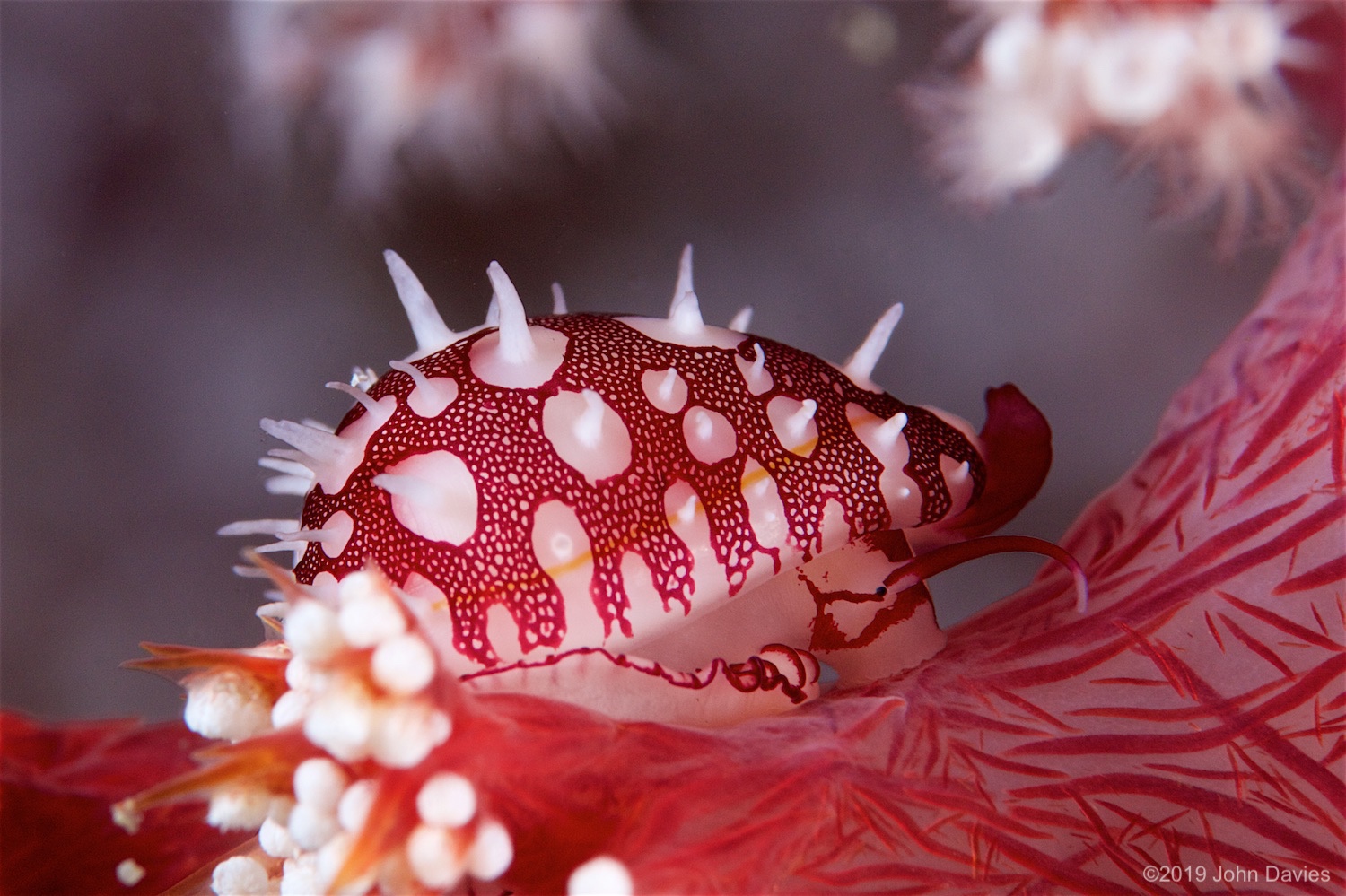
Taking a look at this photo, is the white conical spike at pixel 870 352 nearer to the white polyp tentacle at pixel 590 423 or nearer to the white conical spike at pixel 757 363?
the white conical spike at pixel 757 363

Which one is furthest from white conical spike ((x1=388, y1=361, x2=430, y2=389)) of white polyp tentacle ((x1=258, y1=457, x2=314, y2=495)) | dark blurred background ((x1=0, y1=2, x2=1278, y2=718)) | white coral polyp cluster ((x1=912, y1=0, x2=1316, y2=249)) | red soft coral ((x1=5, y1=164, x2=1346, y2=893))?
white coral polyp cluster ((x1=912, y1=0, x2=1316, y2=249))

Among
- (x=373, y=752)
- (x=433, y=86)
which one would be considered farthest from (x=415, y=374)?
(x=433, y=86)

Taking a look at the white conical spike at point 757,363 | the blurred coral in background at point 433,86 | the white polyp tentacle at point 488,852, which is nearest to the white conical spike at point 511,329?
the white conical spike at point 757,363

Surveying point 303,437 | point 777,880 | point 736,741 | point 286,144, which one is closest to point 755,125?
point 286,144

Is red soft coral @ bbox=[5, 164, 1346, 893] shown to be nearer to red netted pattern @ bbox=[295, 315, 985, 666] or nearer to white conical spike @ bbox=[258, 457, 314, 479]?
red netted pattern @ bbox=[295, 315, 985, 666]

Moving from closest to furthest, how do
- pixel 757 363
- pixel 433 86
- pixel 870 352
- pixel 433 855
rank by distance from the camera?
pixel 433 855 → pixel 757 363 → pixel 870 352 → pixel 433 86

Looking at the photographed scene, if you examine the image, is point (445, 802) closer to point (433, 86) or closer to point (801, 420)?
point (801, 420)
